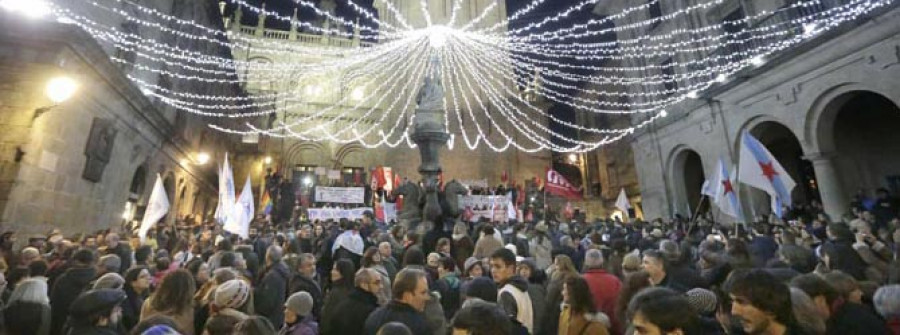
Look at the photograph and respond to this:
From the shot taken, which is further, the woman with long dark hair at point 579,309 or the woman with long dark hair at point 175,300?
the woman with long dark hair at point 175,300

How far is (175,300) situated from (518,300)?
2.58 metres

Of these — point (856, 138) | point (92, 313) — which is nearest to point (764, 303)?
point (92, 313)

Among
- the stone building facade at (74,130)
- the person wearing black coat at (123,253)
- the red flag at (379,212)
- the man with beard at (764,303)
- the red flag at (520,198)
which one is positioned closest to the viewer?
the man with beard at (764,303)

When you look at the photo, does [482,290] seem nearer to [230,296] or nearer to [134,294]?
[230,296]

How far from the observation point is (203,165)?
72.3 feet

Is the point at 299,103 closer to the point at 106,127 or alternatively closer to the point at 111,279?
the point at 106,127

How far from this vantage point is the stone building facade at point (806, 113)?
36.1 feet

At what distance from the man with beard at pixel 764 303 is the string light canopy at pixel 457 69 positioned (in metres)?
11.4

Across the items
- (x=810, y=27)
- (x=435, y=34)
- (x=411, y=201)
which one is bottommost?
(x=411, y=201)

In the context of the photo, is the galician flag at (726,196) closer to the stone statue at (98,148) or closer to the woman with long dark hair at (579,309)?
the woman with long dark hair at (579,309)

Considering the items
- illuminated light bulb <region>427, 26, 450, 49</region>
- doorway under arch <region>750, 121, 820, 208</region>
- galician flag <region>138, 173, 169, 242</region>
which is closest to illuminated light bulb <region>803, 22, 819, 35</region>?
doorway under arch <region>750, 121, 820, 208</region>

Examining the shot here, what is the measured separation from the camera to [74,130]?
9734 millimetres

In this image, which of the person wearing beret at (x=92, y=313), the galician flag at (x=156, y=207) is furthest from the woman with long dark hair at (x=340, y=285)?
the galician flag at (x=156, y=207)

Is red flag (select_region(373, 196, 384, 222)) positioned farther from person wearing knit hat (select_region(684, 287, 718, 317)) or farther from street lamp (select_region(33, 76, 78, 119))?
person wearing knit hat (select_region(684, 287, 718, 317))
